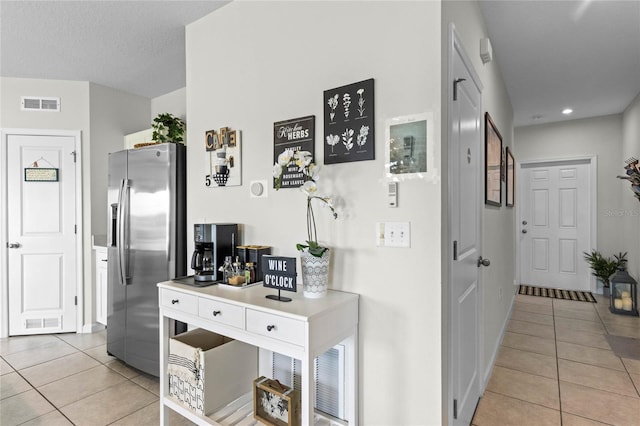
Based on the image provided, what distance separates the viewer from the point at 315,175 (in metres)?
1.77

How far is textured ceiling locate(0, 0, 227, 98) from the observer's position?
2.38 metres

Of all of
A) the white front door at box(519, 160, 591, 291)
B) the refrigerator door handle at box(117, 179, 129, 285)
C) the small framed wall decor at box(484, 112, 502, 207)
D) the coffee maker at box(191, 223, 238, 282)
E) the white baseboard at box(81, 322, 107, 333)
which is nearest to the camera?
the coffee maker at box(191, 223, 238, 282)

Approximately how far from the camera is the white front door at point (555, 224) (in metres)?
5.26

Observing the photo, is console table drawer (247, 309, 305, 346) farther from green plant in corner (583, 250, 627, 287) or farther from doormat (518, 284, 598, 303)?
green plant in corner (583, 250, 627, 287)

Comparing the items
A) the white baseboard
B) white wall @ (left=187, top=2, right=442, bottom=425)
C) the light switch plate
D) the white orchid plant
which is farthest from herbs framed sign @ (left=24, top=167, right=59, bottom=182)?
the light switch plate

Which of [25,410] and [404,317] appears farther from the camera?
[25,410]

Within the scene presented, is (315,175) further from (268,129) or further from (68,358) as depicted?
(68,358)

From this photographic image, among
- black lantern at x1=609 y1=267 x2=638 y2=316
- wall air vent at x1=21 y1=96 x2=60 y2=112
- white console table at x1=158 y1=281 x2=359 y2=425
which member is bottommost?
black lantern at x1=609 y1=267 x2=638 y2=316

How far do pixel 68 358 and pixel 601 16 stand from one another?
5055 millimetres

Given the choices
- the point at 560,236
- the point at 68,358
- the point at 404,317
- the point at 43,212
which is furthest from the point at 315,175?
the point at 560,236

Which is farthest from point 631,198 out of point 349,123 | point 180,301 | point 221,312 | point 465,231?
point 180,301

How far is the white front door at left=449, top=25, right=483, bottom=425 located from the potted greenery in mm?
3807

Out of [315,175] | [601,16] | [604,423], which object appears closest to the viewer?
[315,175]

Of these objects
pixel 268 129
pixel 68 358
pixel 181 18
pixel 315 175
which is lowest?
pixel 68 358
